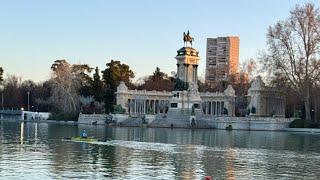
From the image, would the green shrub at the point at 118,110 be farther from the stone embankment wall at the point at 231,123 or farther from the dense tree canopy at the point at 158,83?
the dense tree canopy at the point at 158,83

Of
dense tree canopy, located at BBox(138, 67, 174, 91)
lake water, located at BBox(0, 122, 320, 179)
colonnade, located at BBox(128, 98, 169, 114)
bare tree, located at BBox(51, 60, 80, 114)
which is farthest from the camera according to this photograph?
dense tree canopy, located at BBox(138, 67, 174, 91)

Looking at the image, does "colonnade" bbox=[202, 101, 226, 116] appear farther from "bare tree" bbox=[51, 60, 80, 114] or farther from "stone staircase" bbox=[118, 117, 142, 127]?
"bare tree" bbox=[51, 60, 80, 114]

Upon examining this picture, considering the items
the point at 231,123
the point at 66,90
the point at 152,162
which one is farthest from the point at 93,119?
the point at 152,162

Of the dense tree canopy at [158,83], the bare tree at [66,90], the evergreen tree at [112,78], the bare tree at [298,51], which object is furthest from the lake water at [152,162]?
the dense tree canopy at [158,83]

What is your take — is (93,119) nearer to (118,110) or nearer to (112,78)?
(118,110)

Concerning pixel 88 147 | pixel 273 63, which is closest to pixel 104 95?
pixel 273 63

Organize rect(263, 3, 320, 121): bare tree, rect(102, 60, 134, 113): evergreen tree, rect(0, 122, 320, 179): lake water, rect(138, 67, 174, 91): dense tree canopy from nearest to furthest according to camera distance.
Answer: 1. rect(0, 122, 320, 179): lake water
2. rect(263, 3, 320, 121): bare tree
3. rect(102, 60, 134, 113): evergreen tree
4. rect(138, 67, 174, 91): dense tree canopy

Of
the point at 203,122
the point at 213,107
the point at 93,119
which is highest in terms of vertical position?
the point at 213,107

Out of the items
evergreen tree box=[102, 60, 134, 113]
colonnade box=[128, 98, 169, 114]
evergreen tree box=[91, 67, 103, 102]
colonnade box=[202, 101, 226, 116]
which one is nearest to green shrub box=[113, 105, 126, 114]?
colonnade box=[128, 98, 169, 114]

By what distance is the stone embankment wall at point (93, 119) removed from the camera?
9338 centimetres

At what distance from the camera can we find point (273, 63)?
7812 cm

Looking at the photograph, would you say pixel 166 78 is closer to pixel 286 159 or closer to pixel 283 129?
pixel 283 129

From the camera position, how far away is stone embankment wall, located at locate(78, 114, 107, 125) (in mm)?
93375

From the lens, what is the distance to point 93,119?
3765 inches
